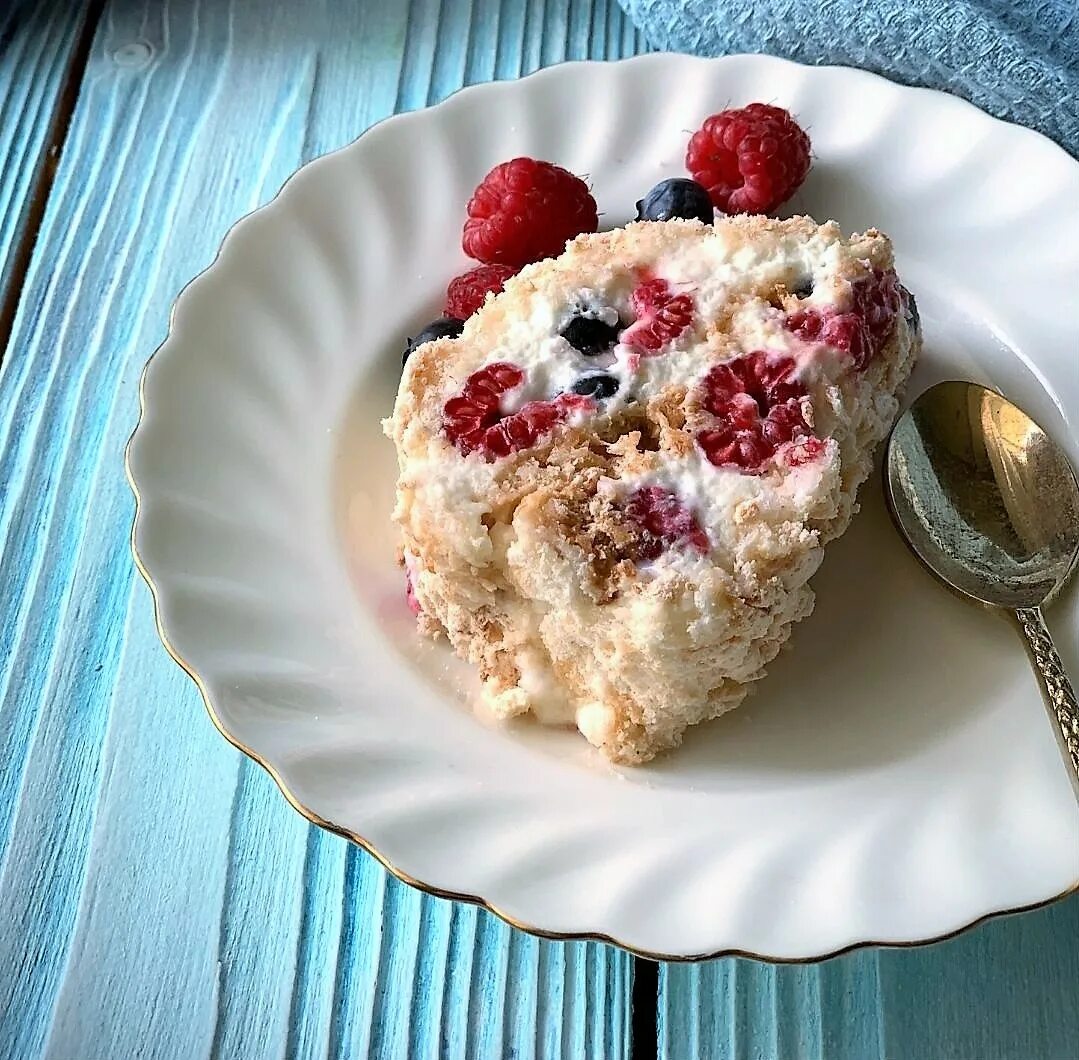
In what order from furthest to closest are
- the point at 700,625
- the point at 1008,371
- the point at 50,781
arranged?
the point at 1008,371, the point at 50,781, the point at 700,625

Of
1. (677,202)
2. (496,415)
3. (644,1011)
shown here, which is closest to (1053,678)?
(644,1011)

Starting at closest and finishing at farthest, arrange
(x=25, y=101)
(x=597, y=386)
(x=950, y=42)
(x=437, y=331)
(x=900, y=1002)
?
(x=900, y=1002) → (x=597, y=386) → (x=437, y=331) → (x=950, y=42) → (x=25, y=101)

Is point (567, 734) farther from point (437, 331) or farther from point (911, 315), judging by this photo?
point (911, 315)

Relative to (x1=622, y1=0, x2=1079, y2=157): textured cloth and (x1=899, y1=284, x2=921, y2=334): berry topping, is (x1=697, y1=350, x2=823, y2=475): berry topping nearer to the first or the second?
(x1=899, y1=284, x2=921, y2=334): berry topping

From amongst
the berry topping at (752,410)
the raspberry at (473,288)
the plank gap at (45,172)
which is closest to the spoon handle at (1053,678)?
the berry topping at (752,410)

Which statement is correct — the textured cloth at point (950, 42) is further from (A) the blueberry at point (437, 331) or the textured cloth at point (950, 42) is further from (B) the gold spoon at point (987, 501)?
(A) the blueberry at point (437, 331)

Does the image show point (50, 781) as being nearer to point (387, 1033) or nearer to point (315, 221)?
point (387, 1033)

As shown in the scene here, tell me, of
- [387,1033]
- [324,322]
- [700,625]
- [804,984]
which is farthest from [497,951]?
[324,322]
